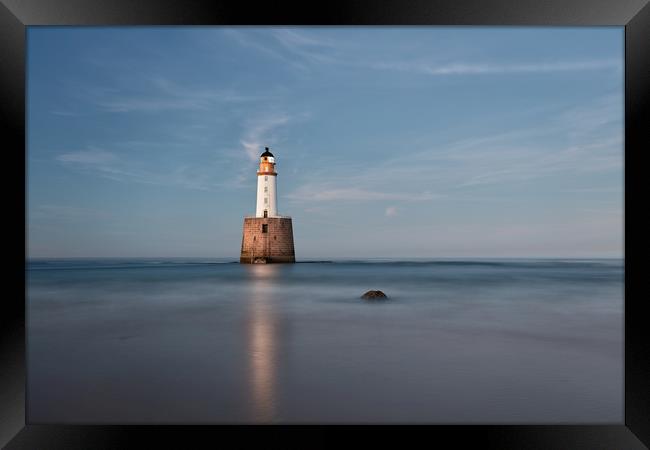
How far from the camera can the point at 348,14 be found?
2088 millimetres

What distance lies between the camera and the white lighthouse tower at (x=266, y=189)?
2567 cm

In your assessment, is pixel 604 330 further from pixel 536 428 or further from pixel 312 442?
pixel 312 442

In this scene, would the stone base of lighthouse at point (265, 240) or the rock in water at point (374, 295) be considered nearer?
the rock in water at point (374, 295)

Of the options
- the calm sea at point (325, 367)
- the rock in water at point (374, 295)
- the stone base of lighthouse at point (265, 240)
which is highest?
the stone base of lighthouse at point (265, 240)

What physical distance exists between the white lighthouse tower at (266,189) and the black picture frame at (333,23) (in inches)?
930

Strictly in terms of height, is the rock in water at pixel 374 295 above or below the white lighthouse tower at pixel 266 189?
below

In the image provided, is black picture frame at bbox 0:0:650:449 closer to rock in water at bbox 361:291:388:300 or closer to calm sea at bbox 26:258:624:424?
calm sea at bbox 26:258:624:424

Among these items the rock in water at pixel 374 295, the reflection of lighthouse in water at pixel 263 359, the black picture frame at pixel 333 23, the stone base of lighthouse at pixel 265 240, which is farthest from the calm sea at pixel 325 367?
the stone base of lighthouse at pixel 265 240

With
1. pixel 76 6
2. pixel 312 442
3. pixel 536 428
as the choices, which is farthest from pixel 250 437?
pixel 76 6

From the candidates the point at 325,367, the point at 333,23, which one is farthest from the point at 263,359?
the point at 333,23

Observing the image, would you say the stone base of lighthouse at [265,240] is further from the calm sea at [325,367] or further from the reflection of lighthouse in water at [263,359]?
the calm sea at [325,367]

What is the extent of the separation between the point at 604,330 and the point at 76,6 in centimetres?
871

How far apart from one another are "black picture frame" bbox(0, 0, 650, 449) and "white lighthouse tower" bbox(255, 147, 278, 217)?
23620 mm

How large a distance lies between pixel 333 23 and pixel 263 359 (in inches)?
155
